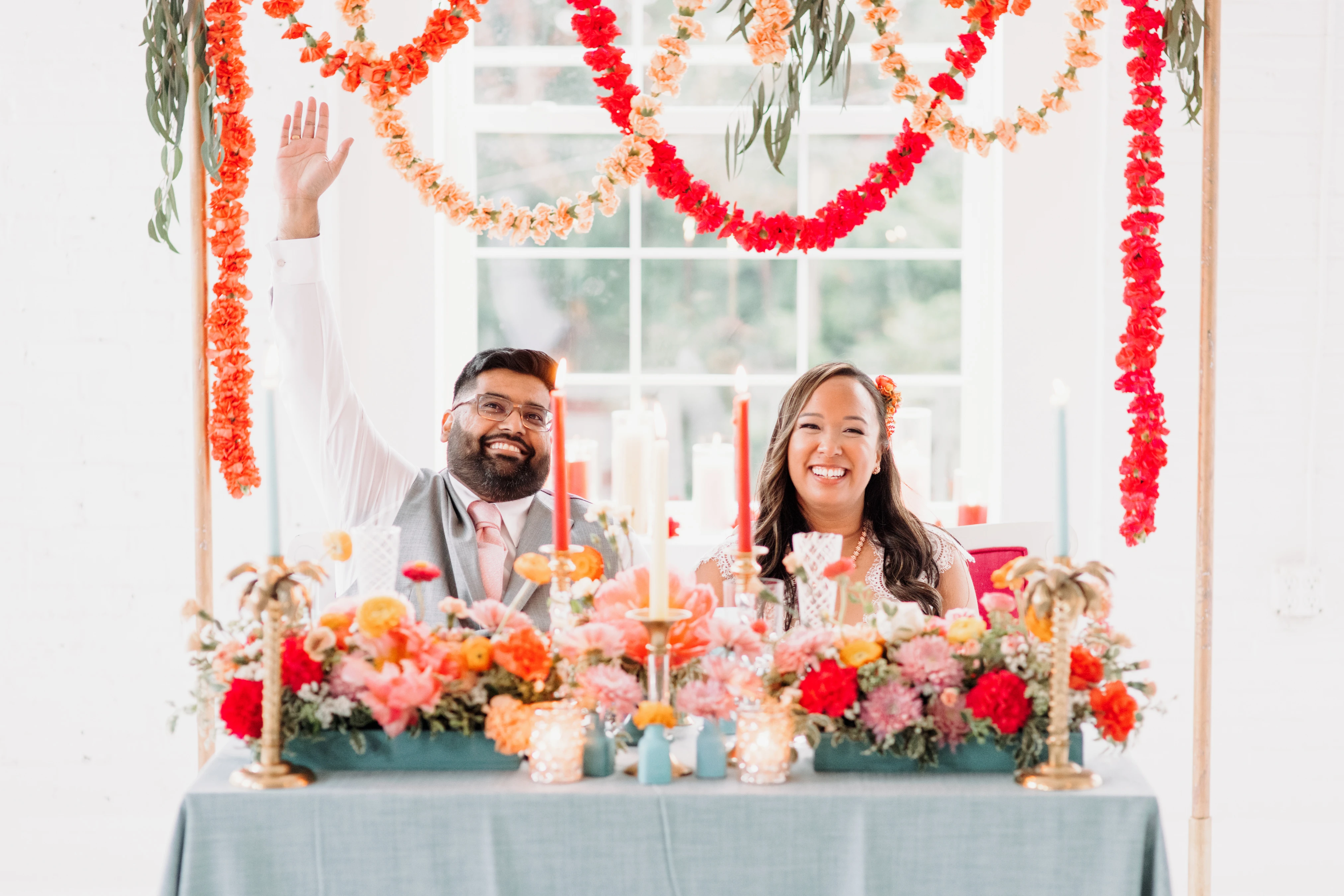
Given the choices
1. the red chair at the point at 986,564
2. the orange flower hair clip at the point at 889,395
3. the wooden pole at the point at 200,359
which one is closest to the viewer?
the wooden pole at the point at 200,359

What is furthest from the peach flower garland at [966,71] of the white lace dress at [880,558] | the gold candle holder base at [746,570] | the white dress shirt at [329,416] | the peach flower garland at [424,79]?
the gold candle holder base at [746,570]

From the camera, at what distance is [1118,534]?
3.51 m

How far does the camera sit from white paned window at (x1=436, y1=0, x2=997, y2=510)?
12.4ft

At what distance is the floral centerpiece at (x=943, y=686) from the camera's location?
60.6 inches

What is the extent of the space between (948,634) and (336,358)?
1.74 m

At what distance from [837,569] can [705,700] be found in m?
0.25

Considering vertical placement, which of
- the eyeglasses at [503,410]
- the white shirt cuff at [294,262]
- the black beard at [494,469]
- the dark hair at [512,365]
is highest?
the white shirt cuff at [294,262]

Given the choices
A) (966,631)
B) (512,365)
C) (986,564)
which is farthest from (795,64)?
(966,631)

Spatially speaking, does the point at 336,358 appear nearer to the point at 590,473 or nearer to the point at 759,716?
the point at 590,473

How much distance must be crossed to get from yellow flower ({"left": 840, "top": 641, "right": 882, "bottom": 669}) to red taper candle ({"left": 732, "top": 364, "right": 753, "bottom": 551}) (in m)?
0.18

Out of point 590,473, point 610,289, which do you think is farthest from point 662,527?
point 610,289

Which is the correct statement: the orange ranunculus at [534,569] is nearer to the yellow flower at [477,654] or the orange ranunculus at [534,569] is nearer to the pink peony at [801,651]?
the yellow flower at [477,654]

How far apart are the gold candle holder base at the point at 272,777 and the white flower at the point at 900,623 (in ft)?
2.48

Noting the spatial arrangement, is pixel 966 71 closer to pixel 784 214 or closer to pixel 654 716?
pixel 784 214
